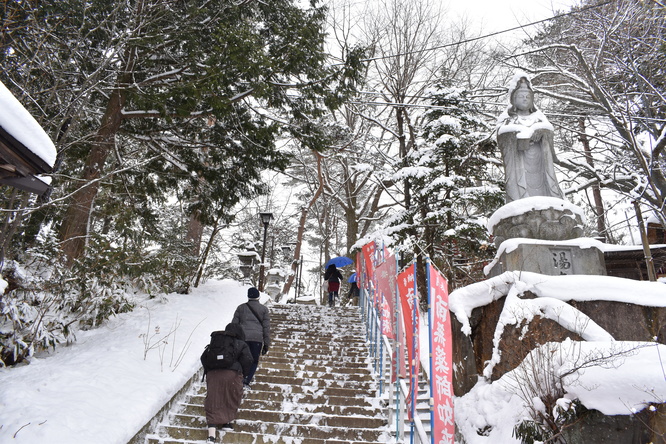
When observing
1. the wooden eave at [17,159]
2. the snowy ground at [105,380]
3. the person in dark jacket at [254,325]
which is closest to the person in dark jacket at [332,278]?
the snowy ground at [105,380]

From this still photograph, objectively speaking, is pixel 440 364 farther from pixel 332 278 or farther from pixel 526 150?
pixel 332 278

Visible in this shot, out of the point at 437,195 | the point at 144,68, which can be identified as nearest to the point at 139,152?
the point at 144,68

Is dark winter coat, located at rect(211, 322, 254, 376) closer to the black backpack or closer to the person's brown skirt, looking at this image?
the black backpack

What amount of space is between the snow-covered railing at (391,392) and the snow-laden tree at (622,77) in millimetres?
4987

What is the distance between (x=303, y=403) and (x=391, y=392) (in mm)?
1419

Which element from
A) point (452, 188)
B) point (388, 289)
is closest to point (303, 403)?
point (388, 289)

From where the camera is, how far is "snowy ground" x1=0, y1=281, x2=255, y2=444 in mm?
4121

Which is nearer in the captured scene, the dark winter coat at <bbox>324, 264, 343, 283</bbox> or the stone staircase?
the stone staircase

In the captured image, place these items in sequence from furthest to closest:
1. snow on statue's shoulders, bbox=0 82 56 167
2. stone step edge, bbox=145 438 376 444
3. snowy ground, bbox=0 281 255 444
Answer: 1. stone step edge, bbox=145 438 376 444
2. snowy ground, bbox=0 281 255 444
3. snow on statue's shoulders, bbox=0 82 56 167

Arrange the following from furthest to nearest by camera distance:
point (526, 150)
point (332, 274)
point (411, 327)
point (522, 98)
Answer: point (332, 274) → point (522, 98) → point (526, 150) → point (411, 327)

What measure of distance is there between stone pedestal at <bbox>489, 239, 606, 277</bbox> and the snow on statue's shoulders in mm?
5677

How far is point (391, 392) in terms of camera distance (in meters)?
5.31

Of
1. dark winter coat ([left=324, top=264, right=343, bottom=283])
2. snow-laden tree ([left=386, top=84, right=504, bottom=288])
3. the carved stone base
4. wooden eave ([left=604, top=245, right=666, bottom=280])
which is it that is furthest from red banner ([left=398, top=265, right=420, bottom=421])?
dark winter coat ([left=324, top=264, right=343, bottom=283])

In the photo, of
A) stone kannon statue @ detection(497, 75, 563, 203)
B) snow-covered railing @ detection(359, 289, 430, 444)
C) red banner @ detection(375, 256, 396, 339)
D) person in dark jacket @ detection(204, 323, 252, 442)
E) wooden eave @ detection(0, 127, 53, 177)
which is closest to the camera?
wooden eave @ detection(0, 127, 53, 177)
